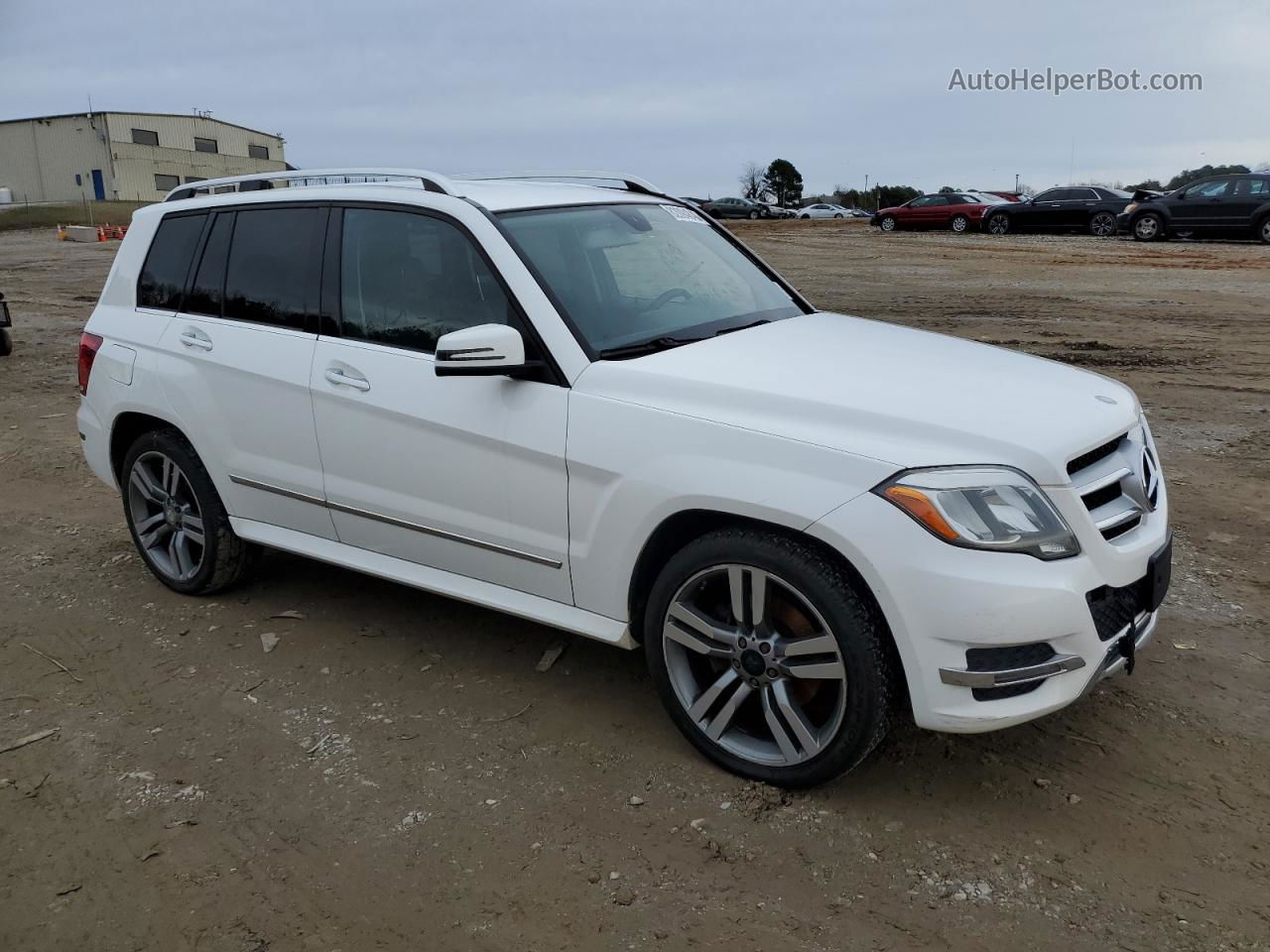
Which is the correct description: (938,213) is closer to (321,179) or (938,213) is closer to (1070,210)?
(1070,210)

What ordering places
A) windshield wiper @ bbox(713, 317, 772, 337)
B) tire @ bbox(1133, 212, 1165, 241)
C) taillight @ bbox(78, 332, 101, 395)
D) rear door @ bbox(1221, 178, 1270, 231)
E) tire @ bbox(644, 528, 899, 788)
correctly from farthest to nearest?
tire @ bbox(1133, 212, 1165, 241)
rear door @ bbox(1221, 178, 1270, 231)
taillight @ bbox(78, 332, 101, 395)
windshield wiper @ bbox(713, 317, 772, 337)
tire @ bbox(644, 528, 899, 788)

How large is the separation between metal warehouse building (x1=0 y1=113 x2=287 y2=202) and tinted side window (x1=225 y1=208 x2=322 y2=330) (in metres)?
71.6

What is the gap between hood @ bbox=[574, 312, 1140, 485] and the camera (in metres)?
3.12

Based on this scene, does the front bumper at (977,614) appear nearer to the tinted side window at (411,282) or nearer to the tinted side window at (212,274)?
the tinted side window at (411,282)

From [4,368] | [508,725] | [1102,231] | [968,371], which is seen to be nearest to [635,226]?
[968,371]

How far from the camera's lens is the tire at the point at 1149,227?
2480 centimetres

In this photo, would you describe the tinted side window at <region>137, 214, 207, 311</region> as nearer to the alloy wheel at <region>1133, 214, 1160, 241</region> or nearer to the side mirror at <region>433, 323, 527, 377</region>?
the side mirror at <region>433, 323, 527, 377</region>

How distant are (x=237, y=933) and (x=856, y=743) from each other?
180 centimetres

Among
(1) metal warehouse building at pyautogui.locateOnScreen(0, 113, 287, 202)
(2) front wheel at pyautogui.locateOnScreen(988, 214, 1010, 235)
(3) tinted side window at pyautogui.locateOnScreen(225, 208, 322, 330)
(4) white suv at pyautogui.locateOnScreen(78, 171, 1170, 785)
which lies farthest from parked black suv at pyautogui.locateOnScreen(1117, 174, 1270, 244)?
(1) metal warehouse building at pyautogui.locateOnScreen(0, 113, 287, 202)

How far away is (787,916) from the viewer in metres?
2.95

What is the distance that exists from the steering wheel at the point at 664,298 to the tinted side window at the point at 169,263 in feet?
7.40

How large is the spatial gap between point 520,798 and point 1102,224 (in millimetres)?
27585

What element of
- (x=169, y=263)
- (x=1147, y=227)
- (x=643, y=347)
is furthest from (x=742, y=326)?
(x=1147, y=227)

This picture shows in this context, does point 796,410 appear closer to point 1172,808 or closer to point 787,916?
point 787,916
